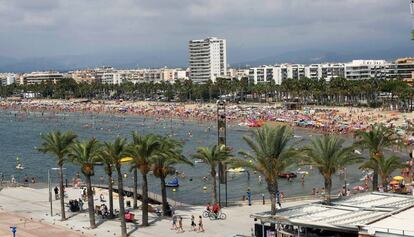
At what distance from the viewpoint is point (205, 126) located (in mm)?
109062

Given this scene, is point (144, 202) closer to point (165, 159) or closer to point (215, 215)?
point (165, 159)

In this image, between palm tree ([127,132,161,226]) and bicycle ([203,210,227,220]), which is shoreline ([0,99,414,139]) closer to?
bicycle ([203,210,227,220])

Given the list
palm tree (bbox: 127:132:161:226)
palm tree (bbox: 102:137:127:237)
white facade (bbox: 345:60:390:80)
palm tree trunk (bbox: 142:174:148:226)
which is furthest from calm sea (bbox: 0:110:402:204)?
white facade (bbox: 345:60:390:80)

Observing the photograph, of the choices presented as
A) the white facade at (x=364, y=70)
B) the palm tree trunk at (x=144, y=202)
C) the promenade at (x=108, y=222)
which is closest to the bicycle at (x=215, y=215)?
the promenade at (x=108, y=222)

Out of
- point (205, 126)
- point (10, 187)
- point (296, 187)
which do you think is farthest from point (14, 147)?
point (296, 187)

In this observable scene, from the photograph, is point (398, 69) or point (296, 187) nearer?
point (296, 187)

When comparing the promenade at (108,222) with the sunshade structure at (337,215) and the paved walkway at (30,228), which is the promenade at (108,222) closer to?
the paved walkway at (30,228)

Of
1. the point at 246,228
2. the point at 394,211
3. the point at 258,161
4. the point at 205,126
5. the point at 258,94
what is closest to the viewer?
the point at 394,211

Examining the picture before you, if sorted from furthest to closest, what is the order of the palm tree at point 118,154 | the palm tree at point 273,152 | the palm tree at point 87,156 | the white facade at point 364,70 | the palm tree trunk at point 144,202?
the white facade at point 364,70
the palm tree at point 87,156
the palm tree trunk at point 144,202
the palm tree at point 118,154
the palm tree at point 273,152

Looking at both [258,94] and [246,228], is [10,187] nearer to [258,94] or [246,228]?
[246,228]

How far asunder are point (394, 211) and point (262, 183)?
92.1 ft

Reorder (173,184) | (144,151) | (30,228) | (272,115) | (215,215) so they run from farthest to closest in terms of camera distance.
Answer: (272,115) < (173,184) < (215,215) < (30,228) < (144,151)

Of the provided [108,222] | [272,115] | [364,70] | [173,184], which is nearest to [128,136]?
[272,115]

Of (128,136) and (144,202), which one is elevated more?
(144,202)
